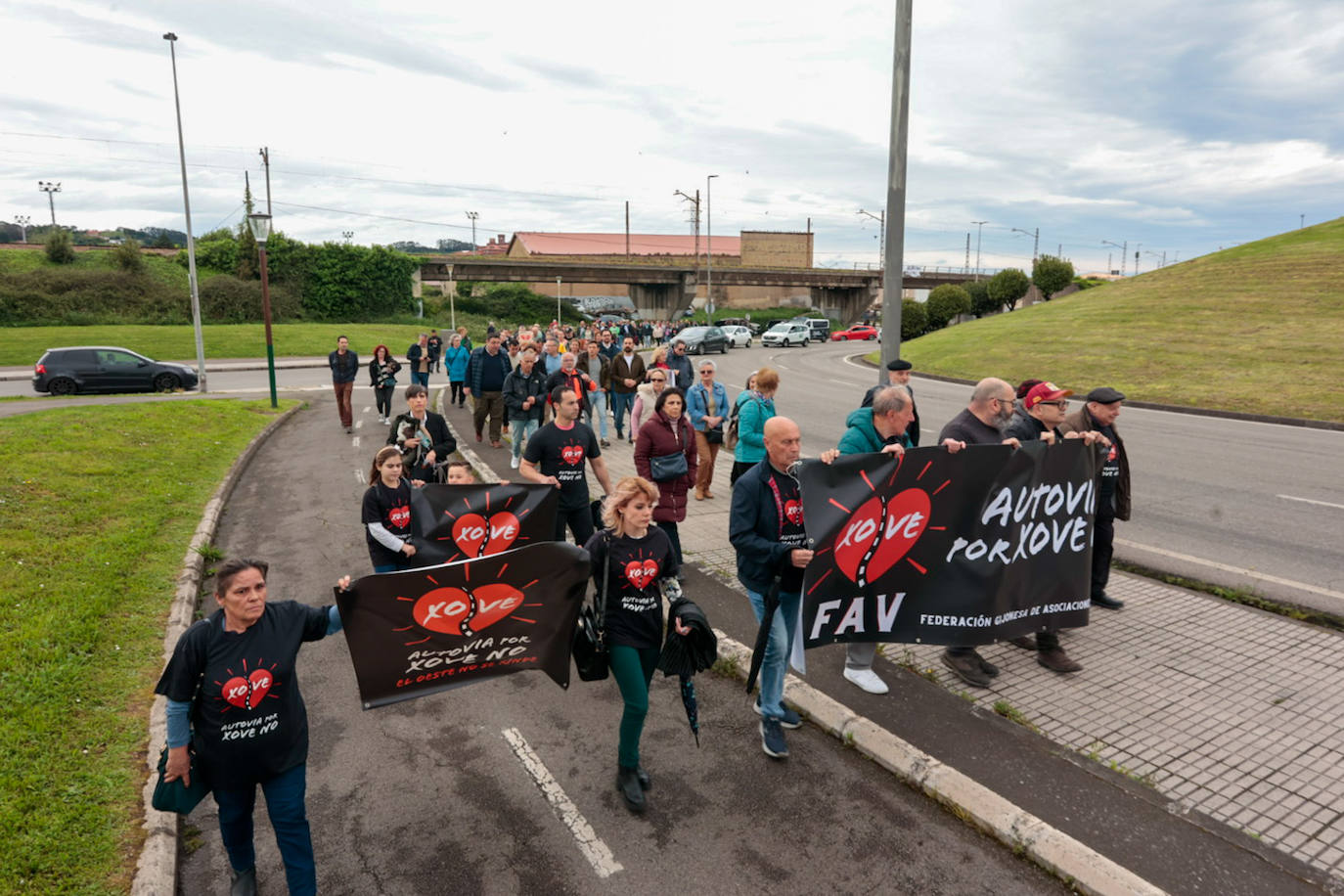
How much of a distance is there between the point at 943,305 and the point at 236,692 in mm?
52128

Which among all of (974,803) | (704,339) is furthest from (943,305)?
(974,803)

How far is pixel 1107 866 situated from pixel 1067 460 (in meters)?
2.84

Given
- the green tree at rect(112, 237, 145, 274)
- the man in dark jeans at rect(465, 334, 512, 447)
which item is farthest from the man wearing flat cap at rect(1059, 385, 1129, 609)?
the green tree at rect(112, 237, 145, 274)

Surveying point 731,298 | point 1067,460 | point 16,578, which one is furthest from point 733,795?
point 731,298

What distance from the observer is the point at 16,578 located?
22.9ft

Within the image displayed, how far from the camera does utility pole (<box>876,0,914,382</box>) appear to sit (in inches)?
355

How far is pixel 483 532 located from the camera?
611 cm

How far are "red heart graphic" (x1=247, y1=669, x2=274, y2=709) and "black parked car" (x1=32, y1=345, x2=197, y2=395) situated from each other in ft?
85.6

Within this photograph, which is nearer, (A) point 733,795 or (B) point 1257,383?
(A) point 733,795

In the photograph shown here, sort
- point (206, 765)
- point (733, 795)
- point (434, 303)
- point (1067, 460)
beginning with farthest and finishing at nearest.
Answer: point (434, 303)
point (1067, 460)
point (733, 795)
point (206, 765)

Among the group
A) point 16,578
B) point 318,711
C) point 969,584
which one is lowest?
point 318,711

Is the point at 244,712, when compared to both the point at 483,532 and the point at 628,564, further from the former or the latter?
the point at 483,532

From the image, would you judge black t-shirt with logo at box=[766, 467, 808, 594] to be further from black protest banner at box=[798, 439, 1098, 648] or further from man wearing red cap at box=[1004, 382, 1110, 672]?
man wearing red cap at box=[1004, 382, 1110, 672]

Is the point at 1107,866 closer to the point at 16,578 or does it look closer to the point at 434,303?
the point at 16,578
